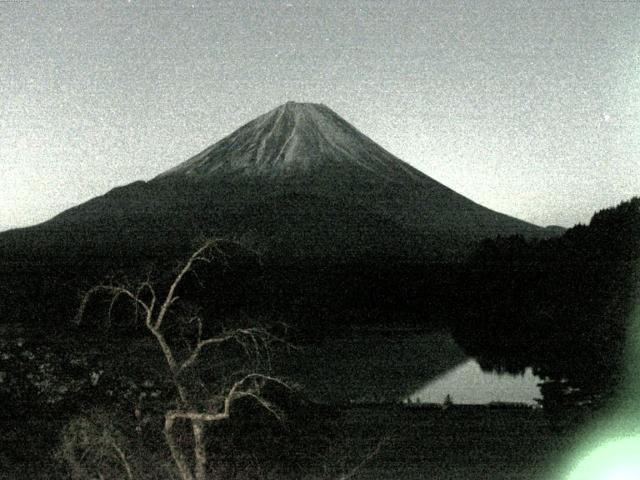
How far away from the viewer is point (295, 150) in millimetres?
170375

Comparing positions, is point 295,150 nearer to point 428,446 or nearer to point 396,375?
point 396,375

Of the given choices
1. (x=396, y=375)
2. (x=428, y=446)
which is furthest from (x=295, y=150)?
(x=428, y=446)

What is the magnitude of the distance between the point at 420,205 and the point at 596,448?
137m

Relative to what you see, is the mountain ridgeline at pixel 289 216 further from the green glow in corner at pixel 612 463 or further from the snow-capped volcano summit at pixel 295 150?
the green glow in corner at pixel 612 463

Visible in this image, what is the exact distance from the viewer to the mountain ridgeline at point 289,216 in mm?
95438

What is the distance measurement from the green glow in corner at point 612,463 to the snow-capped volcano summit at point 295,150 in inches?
5692

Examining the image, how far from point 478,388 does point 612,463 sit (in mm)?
17943

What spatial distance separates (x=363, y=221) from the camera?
5517 inches

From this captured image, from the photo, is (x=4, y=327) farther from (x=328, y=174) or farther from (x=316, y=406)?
(x=328, y=174)

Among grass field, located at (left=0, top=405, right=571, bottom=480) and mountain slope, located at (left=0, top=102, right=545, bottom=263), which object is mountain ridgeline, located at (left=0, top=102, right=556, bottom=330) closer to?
mountain slope, located at (left=0, top=102, right=545, bottom=263)

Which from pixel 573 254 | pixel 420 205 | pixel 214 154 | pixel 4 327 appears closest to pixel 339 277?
pixel 4 327

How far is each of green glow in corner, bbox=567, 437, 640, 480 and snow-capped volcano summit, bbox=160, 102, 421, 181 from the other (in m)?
145

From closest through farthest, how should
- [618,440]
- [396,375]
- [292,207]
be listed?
[618,440] → [396,375] → [292,207]

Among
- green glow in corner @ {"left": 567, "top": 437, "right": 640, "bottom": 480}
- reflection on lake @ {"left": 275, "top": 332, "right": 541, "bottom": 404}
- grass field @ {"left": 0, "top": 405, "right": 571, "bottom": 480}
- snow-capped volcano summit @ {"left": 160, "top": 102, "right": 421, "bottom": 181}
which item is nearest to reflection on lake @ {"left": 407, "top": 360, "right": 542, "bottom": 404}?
reflection on lake @ {"left": 275, "top": 332, "right": 541, "bottom": 404}
